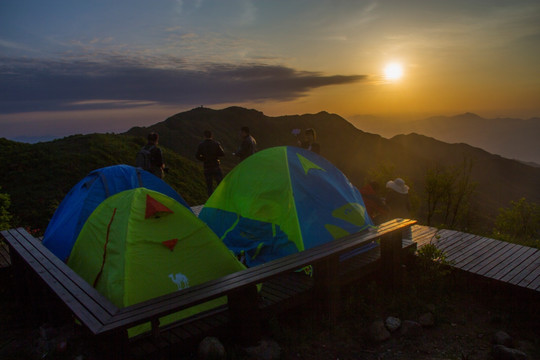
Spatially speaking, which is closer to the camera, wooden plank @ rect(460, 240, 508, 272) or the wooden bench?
the wooden bench

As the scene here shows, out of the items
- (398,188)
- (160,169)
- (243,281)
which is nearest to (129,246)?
(243,281)

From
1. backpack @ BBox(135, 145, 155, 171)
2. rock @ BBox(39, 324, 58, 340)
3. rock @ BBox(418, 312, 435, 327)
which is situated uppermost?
backpack @ BBox(135, 145, 155, 171)

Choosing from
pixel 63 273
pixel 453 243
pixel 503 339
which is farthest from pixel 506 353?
pixel 63 273

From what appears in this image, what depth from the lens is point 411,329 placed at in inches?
197

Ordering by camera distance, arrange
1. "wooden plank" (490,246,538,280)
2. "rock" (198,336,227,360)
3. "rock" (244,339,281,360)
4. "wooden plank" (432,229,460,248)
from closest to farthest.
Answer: "rock" (198,336,227,360), "rock" (244,339,281,360), "wooden plank" (490,246,538,280), "wooden plank" (432,229,460,248)

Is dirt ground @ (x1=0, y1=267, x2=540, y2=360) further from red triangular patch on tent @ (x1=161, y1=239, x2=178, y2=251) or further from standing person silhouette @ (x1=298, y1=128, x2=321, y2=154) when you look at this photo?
standing person silhouette @ (x1=298, y1=128, x2=321, y2=154)

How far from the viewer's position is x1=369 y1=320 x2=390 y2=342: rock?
15.9ft

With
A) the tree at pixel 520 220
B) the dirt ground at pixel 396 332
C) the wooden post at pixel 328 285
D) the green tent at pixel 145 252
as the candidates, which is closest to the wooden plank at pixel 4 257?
the dirt ground at pixel 396 332

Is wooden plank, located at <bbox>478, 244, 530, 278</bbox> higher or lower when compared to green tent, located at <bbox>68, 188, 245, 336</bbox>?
lower

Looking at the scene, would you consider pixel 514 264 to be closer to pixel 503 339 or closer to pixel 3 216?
pixel 503 339

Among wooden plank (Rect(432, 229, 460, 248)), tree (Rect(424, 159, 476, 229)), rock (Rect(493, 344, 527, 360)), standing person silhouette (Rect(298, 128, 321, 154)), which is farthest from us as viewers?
tree (Rect(424, 159, 476, 229))

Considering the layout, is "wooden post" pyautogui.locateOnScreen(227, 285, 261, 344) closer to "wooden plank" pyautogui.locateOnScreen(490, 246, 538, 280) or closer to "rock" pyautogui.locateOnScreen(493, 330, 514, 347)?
"rock" pyautogui.locateOnScreen(493, 330, 514, 347)

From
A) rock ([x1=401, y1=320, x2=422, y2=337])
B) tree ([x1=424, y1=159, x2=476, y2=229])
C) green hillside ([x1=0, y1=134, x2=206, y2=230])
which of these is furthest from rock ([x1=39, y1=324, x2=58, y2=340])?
tree ([x1=424, y1=159, x2=476, y2=229])

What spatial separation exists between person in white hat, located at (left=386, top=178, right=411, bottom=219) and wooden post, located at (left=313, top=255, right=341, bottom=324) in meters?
4.23
